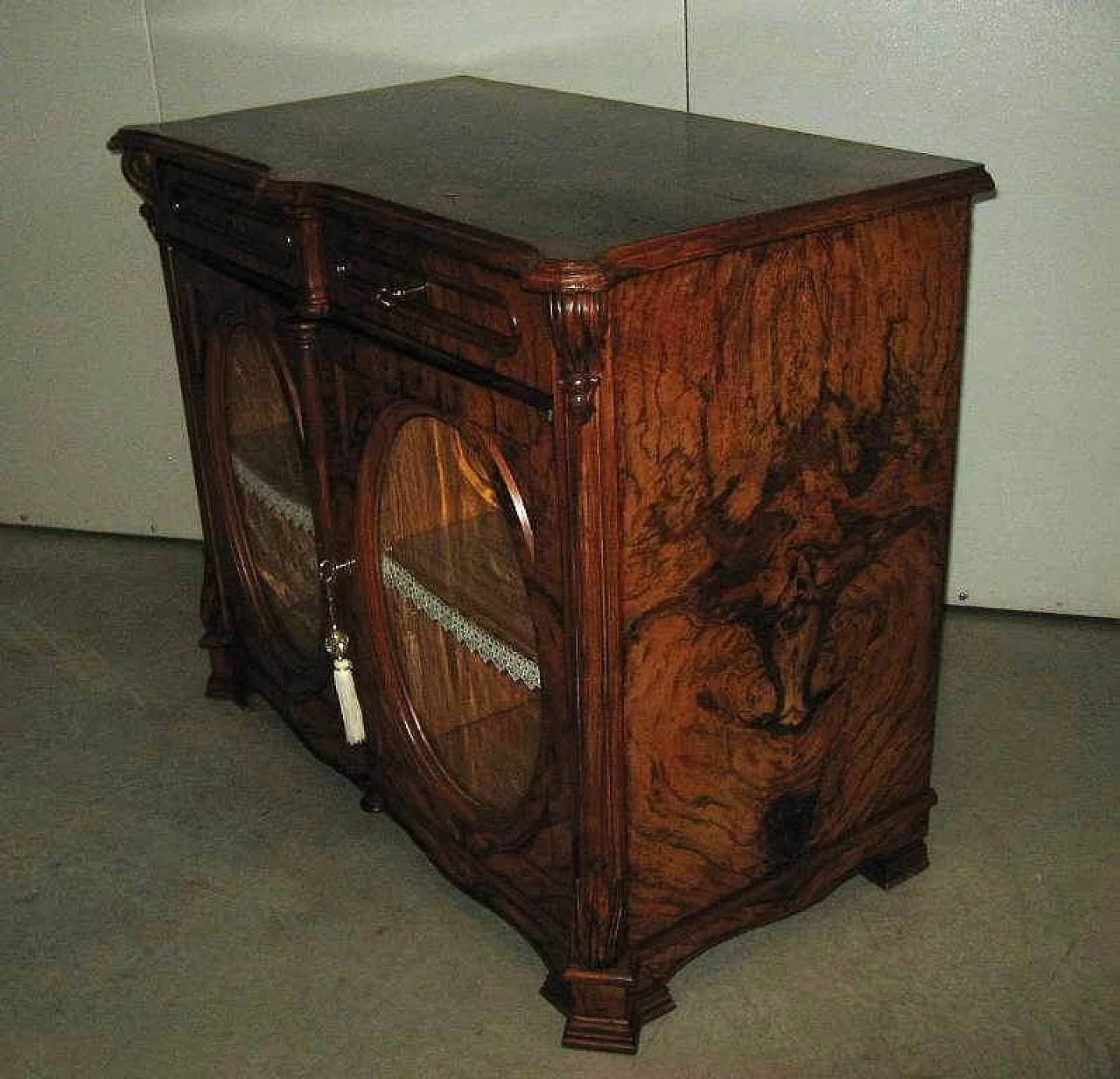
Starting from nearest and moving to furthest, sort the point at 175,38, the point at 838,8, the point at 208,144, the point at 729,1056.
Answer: the point at 729,1056 < the point at 208,144 < the point at 838,8 < the point at 175,38

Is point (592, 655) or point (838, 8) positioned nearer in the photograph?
point (592, 655)

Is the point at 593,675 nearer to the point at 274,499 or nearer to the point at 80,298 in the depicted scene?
the point at 274,499

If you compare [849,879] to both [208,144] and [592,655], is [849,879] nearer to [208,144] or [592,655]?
[592,655]

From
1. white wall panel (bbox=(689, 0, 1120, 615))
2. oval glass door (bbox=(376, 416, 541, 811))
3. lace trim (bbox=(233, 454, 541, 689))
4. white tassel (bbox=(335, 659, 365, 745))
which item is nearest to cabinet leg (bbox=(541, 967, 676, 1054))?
oval glass door (bbox=(376, 416, 541, 811))

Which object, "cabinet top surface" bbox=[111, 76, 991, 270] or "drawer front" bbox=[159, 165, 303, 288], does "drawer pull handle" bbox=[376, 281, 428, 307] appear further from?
"drawer front" bbox=[159, 165, 303, 288]

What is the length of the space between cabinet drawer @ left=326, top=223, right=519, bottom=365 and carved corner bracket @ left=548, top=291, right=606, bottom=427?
0.10 meters

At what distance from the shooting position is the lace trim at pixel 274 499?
234cm

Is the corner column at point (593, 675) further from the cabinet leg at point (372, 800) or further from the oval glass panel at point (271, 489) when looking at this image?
the oval glass panel at point (271, 489)

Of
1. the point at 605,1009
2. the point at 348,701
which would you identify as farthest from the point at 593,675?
the point at 348,701

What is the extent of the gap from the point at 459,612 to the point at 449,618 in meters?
0.03

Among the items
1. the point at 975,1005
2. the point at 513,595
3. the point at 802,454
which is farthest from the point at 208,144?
the point at 975,1005

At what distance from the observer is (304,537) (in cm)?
237

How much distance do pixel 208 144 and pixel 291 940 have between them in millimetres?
1119

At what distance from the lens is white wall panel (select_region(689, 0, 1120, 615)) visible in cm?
250
